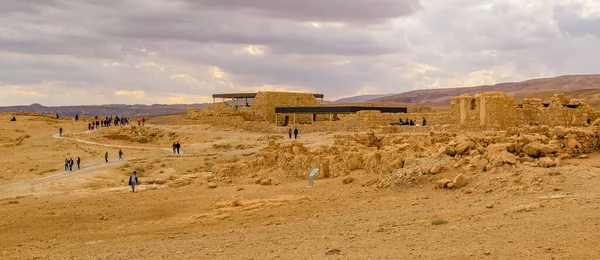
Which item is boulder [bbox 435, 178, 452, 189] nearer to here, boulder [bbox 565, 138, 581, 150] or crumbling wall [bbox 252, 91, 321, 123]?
boulder [bbox 565, 138, 581, 150]

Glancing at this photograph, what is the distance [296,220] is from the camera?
11.1m

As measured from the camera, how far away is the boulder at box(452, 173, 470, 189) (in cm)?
1178

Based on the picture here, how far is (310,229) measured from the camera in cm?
980

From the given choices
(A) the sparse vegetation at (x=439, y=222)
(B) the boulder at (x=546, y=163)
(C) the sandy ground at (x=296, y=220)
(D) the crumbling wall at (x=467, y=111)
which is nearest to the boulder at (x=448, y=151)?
(C) the sandy ground at (x=296, y=220)

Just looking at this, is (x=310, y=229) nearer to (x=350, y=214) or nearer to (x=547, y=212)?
(x=350, y=214)

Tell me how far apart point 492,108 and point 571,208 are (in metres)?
12.2

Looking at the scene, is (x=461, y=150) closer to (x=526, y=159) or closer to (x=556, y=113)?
(x=526, y=159)

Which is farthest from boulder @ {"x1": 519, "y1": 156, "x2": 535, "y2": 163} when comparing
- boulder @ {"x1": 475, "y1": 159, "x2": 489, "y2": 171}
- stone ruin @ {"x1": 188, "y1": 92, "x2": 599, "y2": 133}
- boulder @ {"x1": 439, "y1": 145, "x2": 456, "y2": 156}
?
stone ruin @ {"x1": 188, "y1": 92, "x2": 599, "y2": 133}

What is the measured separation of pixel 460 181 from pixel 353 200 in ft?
7.73

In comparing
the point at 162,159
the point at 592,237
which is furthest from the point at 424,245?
the point at 162,159

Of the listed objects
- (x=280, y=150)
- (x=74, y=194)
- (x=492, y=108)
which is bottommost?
(x=74, y=194)

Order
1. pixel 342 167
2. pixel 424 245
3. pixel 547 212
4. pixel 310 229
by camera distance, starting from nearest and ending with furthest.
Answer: pixel 424 245 < pixel 547 212 < pixel 310 229 < pixel 342 167

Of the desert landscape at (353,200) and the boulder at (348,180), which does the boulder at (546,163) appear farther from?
the boulder at (348,180)

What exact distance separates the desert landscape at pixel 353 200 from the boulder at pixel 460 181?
0.02m
